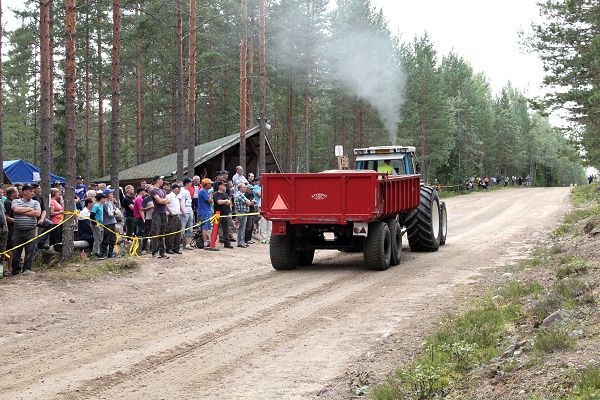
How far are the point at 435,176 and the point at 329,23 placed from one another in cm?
3055

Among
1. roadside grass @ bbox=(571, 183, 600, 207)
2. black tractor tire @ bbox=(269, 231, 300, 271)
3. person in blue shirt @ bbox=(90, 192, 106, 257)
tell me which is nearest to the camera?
black tractor tire @ bbox=(269, 231, 300, 271)

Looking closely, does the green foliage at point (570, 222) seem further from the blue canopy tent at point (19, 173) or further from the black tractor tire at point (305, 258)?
the blue canopy tent at point (19, 173)

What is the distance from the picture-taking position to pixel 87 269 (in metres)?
13.1

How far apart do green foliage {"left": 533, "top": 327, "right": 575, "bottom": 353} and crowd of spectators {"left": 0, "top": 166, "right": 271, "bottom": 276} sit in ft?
31.2

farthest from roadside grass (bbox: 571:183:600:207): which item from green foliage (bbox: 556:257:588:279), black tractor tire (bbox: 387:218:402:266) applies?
green foliage (bbox: 556:257:588:279)

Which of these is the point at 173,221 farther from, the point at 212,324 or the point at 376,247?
the point at 212,324

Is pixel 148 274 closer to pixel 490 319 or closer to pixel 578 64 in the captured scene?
pixel 490 319

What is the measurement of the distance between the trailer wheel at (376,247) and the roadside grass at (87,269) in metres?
4.97

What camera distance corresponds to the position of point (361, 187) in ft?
44.3

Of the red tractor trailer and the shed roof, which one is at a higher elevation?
the shed roof

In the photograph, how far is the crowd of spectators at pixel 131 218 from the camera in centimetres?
1250

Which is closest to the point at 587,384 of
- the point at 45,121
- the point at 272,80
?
the point at 45,121

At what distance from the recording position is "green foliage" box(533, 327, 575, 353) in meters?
5.75

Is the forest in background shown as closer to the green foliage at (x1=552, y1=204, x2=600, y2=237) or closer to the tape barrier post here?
the green foliage at (x1=552, y1=204, x2=600, y2=237)
